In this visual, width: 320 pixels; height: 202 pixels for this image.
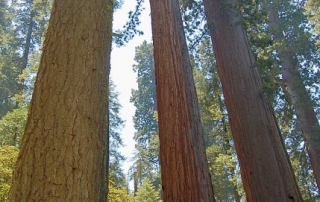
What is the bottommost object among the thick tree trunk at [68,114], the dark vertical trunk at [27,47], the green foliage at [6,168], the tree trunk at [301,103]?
the thick tree trunk at [68,114]

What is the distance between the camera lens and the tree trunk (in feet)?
33.2

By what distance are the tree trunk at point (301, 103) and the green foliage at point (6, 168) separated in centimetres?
838

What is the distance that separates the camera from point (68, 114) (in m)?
1.99

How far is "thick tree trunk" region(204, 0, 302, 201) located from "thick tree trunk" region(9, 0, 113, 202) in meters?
3.38

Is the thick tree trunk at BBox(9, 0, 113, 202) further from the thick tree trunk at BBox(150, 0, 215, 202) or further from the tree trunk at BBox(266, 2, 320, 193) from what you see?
the tree trunk at BBox(266, 2, 320, 193)

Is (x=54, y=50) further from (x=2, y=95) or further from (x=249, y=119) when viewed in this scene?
(x=2, y=95)

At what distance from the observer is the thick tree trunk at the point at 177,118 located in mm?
3518

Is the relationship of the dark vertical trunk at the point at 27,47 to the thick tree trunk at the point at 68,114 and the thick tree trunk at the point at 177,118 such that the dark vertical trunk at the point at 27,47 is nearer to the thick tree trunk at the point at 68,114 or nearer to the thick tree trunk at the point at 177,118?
the thick tree trunk at the point at 177,118

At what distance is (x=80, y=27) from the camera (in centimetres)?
248

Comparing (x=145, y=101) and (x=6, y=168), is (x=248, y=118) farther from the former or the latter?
(x=145, y=101)

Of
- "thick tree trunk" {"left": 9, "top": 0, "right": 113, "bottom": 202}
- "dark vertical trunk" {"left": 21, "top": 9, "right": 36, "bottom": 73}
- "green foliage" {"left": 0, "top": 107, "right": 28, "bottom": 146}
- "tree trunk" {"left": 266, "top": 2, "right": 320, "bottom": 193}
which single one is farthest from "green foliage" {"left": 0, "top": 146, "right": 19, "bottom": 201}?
"dark vertical trunk" {"left": 21, "top": 9, "right": 36, "bottom": 73}

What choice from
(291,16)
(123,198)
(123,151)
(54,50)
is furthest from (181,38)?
(123,151)

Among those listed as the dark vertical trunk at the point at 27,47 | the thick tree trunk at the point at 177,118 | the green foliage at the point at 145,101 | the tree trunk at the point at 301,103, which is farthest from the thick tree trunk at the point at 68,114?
the green foliage at the point at 145,101

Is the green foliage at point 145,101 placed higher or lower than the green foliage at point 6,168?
higher
